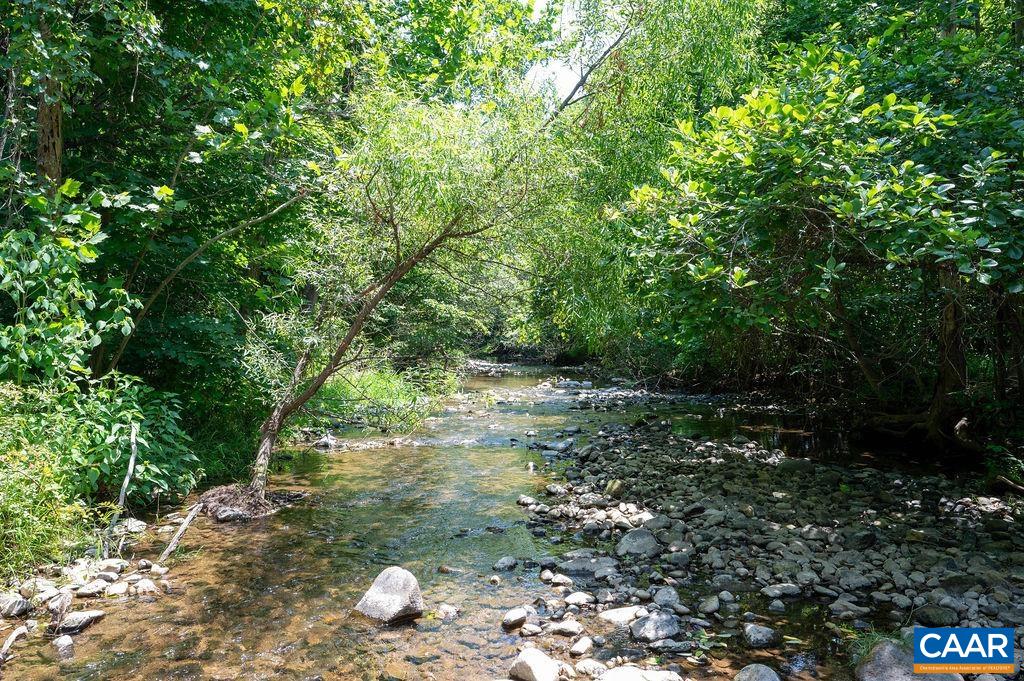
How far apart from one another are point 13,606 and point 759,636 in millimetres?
5527

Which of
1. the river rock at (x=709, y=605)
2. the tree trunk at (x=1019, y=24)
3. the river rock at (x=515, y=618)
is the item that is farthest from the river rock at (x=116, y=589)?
the tree trunk at (x=1019, y=24)

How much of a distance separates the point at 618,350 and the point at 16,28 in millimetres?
16488

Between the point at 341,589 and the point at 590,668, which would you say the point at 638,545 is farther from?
the point at 341,589

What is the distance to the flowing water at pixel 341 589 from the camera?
14.1 ft

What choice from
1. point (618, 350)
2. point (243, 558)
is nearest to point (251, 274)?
point (243, 558)

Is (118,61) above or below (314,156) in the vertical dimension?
above

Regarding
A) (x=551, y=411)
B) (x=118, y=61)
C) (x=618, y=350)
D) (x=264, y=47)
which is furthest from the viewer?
(x=618, y=350)

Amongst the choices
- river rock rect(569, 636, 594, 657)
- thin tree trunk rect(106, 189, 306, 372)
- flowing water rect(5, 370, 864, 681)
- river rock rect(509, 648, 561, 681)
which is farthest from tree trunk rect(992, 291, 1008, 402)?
thin tree trunk rect(106, 189, 306, 372)

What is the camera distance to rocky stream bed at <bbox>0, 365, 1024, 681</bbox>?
434 cm

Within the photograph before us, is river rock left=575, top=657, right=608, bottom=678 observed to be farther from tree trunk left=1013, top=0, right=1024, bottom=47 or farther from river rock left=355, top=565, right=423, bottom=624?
tree trunk left=1013, top=0, right=1024, bottom=47

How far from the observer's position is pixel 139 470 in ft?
20.0

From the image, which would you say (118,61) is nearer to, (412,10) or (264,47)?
(264,47)

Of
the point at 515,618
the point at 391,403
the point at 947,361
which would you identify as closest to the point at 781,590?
the point at 515,618

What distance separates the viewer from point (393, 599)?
200 inches
